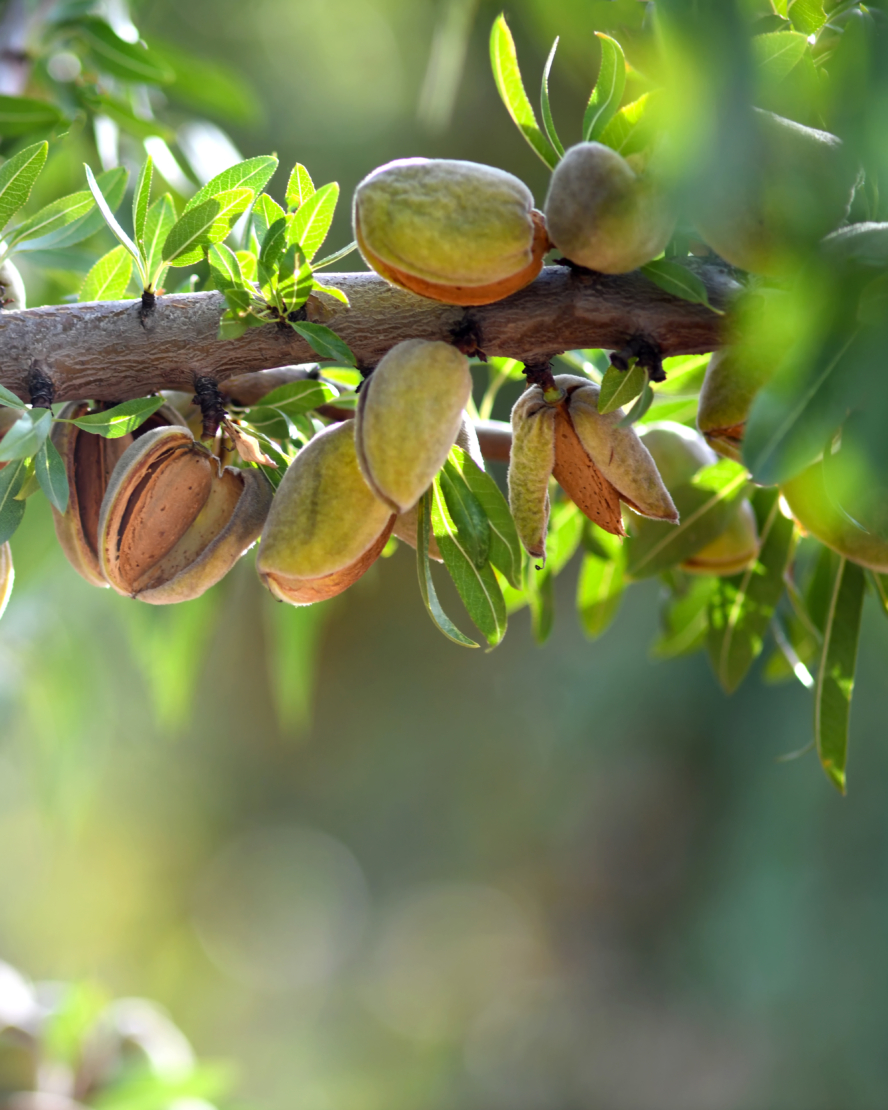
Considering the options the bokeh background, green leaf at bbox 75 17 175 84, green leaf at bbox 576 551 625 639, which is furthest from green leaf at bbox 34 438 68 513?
the bokeh background

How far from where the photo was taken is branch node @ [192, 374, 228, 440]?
353 millimetres

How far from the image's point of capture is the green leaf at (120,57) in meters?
0.68

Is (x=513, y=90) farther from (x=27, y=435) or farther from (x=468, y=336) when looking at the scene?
(x=27, y=435)

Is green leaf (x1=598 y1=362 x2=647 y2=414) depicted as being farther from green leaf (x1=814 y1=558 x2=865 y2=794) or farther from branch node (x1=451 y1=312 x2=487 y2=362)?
green leaf (x1=814 y1=558 x2=865 y2=794)

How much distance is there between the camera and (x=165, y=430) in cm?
34

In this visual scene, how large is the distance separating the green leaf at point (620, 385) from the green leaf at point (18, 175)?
9.5 inches

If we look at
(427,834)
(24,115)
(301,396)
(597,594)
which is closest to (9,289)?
(301,396)

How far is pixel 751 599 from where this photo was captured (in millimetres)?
527

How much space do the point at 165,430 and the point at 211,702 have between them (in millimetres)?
3936

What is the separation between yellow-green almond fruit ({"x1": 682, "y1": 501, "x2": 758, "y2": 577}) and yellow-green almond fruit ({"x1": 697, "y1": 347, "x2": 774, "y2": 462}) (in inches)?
6.0

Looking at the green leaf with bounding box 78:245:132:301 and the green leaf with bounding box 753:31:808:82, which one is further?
the green leaf with bounding box 78:245:132:301

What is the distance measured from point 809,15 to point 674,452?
194mm

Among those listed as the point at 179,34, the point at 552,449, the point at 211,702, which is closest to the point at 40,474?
the point at 552,449

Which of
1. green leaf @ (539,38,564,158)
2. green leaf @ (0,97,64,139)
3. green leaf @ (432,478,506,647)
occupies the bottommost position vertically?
green leaf @ (432,478,506,647)
